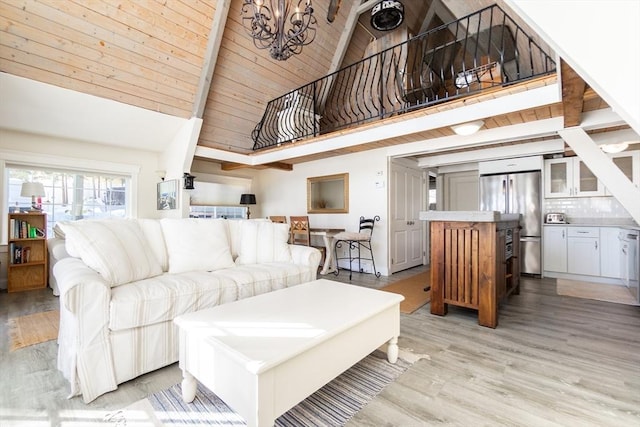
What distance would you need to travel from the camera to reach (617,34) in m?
0.66

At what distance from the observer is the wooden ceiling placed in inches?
121

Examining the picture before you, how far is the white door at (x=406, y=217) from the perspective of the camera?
5.15 m

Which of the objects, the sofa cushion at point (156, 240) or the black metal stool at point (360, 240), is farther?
the black metal stool at point (360, 240)

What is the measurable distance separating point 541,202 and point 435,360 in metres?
4.08

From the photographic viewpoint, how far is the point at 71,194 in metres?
4.84

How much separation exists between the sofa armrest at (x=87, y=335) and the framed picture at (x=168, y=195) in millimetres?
3416

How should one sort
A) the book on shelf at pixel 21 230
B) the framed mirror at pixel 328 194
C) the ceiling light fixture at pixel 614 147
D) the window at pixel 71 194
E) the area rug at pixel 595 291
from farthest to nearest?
1. the framed mirror at pixel 328 194
2. the window at pixel 71 194
3. the book on shelf at pixel 21 230
4. the ceiling light fixture at pixel 614 147
5. the area rug at pixel 595 291

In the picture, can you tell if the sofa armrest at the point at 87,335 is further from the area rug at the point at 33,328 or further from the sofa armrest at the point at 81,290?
the area rug at the point at 33,328

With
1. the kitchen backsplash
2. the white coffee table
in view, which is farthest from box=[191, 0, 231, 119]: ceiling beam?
the kitchen backsplash

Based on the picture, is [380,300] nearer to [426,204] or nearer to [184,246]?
[184,246]

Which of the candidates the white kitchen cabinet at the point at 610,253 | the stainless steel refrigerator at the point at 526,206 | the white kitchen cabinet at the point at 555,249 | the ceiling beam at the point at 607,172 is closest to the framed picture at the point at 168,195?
the ceiling beam at the point at 607,172

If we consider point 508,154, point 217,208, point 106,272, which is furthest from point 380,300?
point 217,208

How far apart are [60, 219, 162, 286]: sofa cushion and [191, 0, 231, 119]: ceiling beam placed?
2619 mm

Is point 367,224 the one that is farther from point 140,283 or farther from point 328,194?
point 140,283
